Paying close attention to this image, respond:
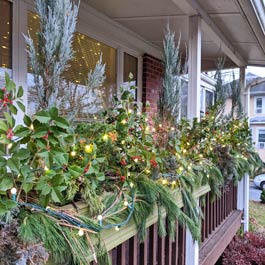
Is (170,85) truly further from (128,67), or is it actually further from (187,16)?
(128,67)

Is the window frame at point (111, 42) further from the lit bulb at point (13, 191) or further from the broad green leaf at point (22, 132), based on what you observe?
the lit bulb at point (13, 191)

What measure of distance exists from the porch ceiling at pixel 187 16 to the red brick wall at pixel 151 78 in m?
0.39

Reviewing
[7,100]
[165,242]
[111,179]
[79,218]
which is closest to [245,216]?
[165,242]

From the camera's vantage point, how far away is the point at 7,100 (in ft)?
4.05

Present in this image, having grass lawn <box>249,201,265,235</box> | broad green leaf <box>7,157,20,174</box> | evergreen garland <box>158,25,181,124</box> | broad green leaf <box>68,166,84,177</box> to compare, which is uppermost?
evergreen garland <box>158,25,181,124</box>

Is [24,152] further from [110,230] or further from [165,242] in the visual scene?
[165,242]

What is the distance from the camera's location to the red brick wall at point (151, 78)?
541cm

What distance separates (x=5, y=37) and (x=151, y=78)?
121 inches

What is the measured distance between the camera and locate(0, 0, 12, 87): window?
9.25 feet

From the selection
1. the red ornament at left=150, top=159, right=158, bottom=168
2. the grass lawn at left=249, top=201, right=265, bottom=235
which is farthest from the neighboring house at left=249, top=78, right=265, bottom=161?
the red ornament at left=150, top=159, right=158, bottom=168

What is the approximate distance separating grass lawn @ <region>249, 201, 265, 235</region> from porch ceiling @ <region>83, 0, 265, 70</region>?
153 inches

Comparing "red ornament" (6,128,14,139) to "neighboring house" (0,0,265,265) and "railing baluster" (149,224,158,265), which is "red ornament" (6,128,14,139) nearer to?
"neighboring house" (0,0,265,265)

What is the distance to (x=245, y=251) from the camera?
4836mm

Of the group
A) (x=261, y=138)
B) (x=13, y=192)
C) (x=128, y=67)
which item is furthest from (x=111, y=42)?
(x=261, y=138)
